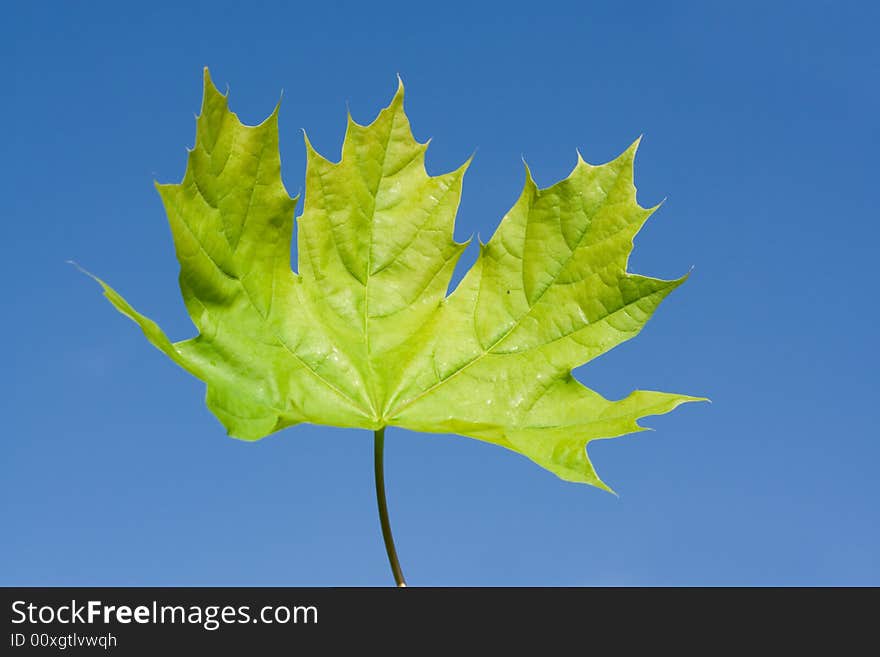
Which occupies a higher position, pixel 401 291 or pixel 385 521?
pixel 401 291

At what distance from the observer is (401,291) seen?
6.97 feet

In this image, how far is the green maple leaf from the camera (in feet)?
6.19

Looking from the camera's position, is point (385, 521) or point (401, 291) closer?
point (385, 521)

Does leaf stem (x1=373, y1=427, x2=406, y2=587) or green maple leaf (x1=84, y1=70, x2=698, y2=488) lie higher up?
green maple leaf (x1=84, y1=70, x2=698, y2=488)

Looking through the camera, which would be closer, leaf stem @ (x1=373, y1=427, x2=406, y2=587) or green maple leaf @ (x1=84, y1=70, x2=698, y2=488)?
leaf stem @ (x1=373, y1=427, x2=406, y2=587)

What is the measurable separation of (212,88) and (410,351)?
28.2 inches

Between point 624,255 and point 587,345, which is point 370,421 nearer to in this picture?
point 587,345

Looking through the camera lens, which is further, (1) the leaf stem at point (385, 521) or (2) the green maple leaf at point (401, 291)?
(2) the green maple leaf at point (401, 291)

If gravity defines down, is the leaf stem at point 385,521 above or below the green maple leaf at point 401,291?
below

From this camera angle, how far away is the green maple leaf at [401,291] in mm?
1888
